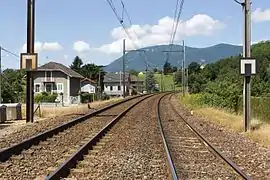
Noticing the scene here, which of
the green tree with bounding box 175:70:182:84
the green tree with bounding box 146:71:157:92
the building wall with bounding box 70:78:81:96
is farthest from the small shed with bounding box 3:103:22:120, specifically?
the green tree with bounding box 175:70:182:84

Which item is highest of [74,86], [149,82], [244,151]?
[149,82]

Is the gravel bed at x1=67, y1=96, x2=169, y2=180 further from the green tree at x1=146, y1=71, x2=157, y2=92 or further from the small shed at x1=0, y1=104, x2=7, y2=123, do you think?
the green tree at x1=146, y1=71, x2=157, y2=92

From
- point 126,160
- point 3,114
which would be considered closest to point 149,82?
point 3,114

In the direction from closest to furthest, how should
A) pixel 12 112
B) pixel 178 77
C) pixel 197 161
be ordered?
pixel 197 161, pixel 12 112, pixel 178 77

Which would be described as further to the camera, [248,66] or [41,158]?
[248,66]

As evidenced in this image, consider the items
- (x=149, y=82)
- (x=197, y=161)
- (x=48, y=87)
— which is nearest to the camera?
(x=197, y=161)

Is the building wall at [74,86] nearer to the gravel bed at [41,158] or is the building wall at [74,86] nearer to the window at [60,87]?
the window at [60,87]

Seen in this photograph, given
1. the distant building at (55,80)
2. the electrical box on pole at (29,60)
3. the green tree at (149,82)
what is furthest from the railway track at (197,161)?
the green tree at (149,82)

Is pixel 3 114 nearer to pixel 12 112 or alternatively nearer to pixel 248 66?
pixel 12 112

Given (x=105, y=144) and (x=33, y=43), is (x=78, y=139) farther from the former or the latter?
(x=33, y=43)

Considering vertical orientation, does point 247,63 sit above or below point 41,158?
above

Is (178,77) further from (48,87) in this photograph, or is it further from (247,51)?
(247,51)

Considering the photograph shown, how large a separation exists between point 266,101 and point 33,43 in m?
16.7

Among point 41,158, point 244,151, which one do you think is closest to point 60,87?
point 244,151
